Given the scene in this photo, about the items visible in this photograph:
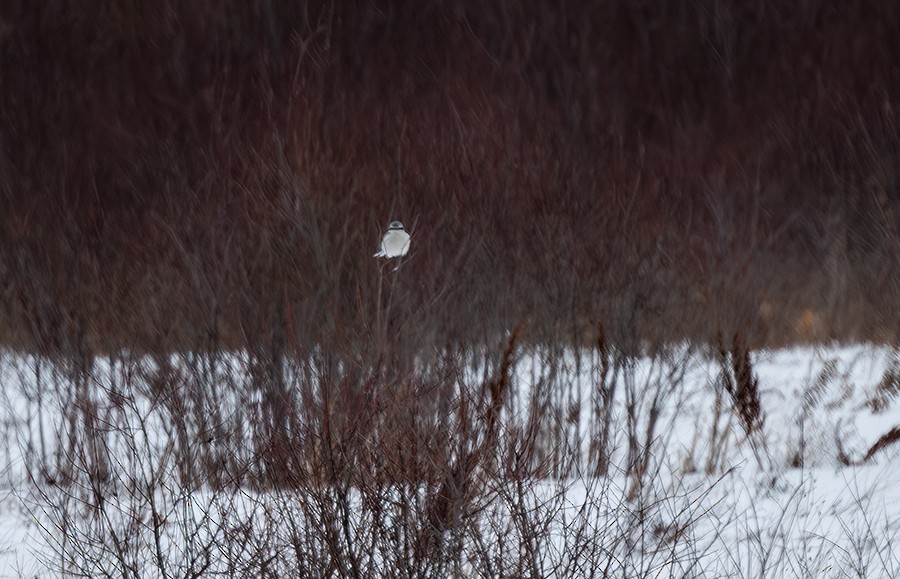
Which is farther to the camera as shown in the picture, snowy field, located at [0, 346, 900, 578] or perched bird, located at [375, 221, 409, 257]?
perched bird, located at [375, 221, 409, 257]

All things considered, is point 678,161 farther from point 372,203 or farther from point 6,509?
point 6,509

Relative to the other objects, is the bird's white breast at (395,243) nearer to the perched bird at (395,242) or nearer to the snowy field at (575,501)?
the perched bird at (395,242)

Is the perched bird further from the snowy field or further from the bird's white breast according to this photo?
the snowy field

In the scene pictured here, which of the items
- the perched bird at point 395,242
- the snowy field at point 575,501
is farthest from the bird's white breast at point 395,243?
the snowy field at point 575,501

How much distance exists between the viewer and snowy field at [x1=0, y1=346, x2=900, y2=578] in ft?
17.4

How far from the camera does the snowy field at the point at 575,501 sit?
5301 mm

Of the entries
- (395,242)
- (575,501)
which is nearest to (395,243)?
(395,242)

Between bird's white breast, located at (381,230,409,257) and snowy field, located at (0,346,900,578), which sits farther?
bird's white breast, located at (381,230,409,257)

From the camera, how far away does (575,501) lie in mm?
8609

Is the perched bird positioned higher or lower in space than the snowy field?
higher

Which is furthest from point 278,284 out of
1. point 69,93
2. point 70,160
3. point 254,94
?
point 69,93

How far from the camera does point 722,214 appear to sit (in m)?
13.6

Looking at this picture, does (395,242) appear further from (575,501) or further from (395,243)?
(575,501)

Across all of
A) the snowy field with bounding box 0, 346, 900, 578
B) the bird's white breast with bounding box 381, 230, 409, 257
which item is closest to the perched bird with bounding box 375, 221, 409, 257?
the bird's white breast with bounding box 381, 230, 409, 257
